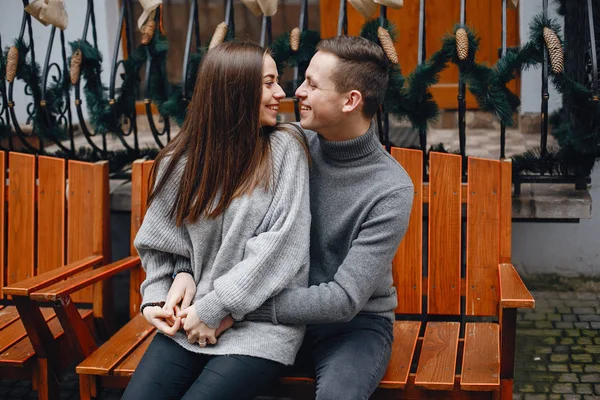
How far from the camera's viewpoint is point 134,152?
4242 mm

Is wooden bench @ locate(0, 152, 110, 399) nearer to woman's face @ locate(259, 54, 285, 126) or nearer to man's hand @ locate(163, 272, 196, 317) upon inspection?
man's hand @ locate(163, 272, 196, 317)

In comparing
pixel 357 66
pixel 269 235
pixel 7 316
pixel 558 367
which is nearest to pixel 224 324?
pixel 269 235

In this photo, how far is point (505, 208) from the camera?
325cm

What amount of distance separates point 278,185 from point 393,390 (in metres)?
0.81

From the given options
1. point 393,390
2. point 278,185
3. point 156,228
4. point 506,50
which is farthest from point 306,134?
point 506,50

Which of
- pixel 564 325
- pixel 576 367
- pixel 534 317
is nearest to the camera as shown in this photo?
pixel 576 367

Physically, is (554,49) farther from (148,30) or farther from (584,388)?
(148,30)

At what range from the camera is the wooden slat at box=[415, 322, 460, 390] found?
2.76m

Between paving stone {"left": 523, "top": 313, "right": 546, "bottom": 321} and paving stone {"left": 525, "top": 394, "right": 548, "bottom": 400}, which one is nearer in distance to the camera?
paving stone {"left": 525, "top": 394, "right": 548, "bottom": 400}

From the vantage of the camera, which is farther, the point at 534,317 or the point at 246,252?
the point at 534,317

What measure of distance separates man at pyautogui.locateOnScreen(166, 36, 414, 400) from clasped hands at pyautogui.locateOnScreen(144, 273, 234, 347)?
1 centimetres

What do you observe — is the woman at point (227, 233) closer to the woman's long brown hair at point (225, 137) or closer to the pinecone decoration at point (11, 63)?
the woman's long brown hair at point (225, 137)

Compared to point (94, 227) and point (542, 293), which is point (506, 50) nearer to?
point (542, 293)

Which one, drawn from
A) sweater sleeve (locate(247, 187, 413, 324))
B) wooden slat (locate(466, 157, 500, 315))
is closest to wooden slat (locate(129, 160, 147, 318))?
sweater sleeve (locate(247, 187, 413, 324))
